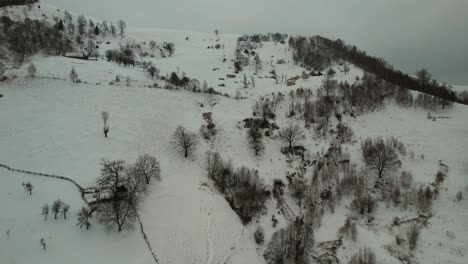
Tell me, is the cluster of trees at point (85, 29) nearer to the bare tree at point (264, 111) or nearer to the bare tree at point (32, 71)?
the bare tree at point (32, 71)

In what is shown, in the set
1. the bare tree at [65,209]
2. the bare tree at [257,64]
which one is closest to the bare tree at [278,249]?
the bare tree at [65,209]

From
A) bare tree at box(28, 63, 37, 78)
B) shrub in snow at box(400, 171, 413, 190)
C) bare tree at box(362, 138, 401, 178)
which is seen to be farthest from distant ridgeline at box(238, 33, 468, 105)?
bare tree at box(28, 63, 37, 78)

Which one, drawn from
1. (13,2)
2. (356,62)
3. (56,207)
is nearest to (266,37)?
(356,62)

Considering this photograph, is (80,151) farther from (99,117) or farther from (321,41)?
(321,41)

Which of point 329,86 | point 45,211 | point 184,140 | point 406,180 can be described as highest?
point 329,86

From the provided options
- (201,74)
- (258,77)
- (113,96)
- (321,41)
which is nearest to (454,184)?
(113,96)

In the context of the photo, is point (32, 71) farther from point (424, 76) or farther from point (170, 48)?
point (424, 76)
